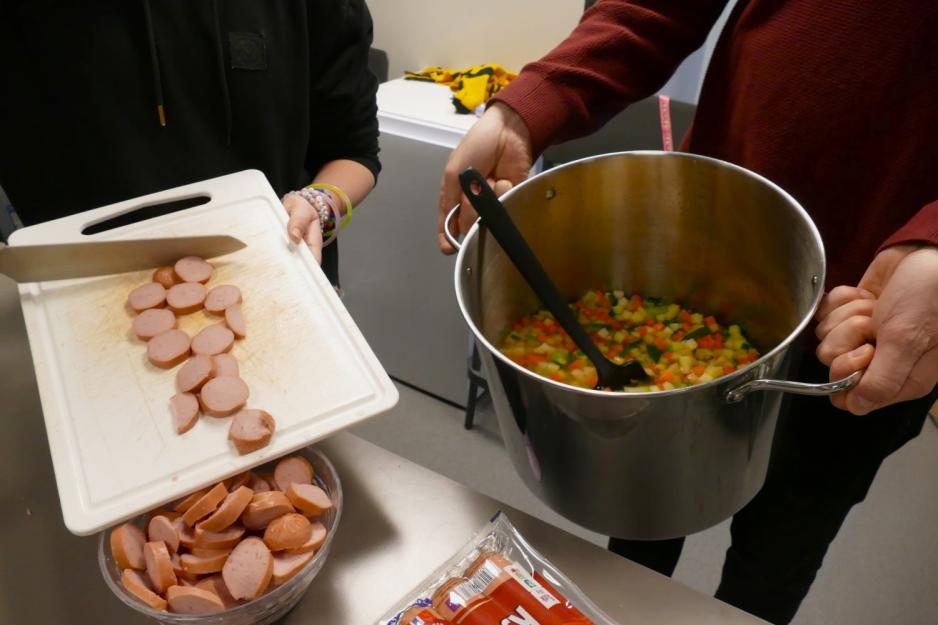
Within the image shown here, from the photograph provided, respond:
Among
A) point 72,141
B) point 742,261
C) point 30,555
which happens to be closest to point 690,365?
point 742,261

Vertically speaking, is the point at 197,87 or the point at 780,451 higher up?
the point at 197,87

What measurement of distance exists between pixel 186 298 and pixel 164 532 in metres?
0.31

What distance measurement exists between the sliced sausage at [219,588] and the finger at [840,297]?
0.55 m

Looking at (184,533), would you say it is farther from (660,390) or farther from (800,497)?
(800,497)

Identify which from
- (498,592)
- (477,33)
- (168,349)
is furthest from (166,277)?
(477,33)

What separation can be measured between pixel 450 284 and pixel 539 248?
109cm

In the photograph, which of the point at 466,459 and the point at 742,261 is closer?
the point at 742,261

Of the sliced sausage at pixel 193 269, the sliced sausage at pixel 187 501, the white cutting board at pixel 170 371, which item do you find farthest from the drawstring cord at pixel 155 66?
the sliced sausage at pixel 187 501

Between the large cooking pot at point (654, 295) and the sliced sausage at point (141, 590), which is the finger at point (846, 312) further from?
the sliced sausage at point (141, 590)

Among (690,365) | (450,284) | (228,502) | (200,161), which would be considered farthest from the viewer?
(450,284)

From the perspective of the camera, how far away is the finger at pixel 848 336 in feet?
1.86

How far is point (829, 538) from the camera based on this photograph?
0.98 m

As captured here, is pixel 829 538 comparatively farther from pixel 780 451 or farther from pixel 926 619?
pixel 926 619

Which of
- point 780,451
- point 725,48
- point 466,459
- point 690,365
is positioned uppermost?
point 725,48
